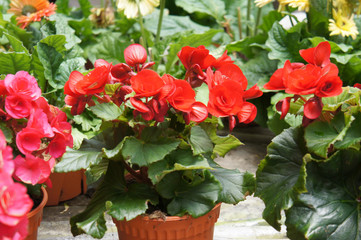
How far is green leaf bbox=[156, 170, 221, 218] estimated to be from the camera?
3.43 feet

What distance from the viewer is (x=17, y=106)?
1.02 metres

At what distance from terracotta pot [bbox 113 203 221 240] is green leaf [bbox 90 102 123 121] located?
23cm

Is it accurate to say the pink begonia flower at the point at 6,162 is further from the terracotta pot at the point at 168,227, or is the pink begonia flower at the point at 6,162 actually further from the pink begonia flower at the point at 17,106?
the terracotta pot at the point at 168,227

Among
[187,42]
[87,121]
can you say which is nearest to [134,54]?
[87,121]

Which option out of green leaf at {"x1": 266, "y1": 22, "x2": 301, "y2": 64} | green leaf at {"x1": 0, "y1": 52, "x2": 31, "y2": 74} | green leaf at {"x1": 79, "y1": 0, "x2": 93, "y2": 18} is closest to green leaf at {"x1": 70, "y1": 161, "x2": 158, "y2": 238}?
green leaf at {"x1": 0, "y1": 52, "x2": 31, "y2": 74}

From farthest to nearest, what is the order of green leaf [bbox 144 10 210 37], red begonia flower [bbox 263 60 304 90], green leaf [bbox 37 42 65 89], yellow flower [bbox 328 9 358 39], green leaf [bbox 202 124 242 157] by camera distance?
green leaf [bbox 144 10 210 37], yellow flower [bbox 328 9 358 39], green leaf [bbox 37 42 65 89], green leaf [bbox 202 124 242 157], red begonia flower [bbox 263 60 304 90]

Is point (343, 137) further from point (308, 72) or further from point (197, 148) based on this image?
point (197, 148)

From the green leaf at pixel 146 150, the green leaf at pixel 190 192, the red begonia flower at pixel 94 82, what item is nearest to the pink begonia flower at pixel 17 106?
the red begonia flower at pixel 94 82

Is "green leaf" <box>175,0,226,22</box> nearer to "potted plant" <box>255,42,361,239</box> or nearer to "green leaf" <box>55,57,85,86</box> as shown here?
"green leaf" <box>55,57,85,86</box>

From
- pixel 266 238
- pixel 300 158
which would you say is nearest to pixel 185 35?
pixel 266 238

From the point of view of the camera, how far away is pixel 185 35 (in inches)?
84.5

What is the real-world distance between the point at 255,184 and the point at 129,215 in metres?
0.29

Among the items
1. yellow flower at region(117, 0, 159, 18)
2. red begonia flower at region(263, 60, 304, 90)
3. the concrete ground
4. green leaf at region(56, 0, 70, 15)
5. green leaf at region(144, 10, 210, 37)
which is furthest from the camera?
green leaf at region(144, 10, 210, 37)

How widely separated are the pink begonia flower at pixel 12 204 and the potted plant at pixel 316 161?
0.54m
